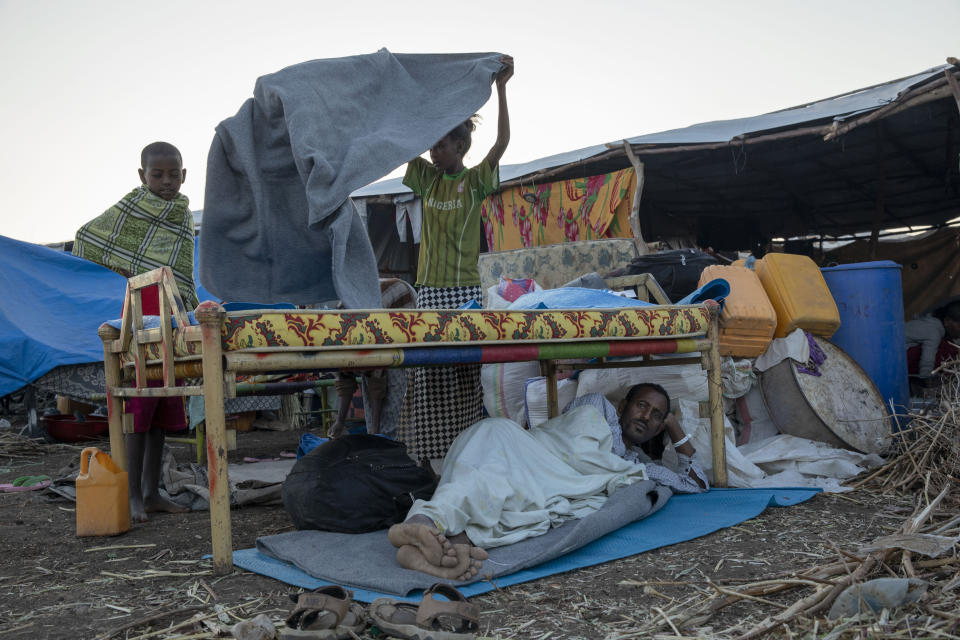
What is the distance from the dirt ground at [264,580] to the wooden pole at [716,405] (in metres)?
0.51

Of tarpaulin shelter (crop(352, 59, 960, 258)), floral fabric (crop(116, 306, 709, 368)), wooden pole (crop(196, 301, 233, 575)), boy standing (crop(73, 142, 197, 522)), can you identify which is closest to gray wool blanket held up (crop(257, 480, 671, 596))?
wooden pole (crop(196, 301, 233, 575))

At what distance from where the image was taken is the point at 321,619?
1.96 metres

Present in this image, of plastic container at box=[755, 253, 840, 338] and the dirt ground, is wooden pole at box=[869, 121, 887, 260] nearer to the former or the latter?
plastic container at box=[755, 253, 840, 338]

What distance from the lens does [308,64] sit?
11.0 ft

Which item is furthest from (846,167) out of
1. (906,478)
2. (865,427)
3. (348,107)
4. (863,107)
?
(348,107)

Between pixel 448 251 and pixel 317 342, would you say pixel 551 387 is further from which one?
pixel 317 342

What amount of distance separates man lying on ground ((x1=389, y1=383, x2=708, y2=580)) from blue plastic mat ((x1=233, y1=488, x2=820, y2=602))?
0.14 m

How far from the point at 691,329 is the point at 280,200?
218 cm

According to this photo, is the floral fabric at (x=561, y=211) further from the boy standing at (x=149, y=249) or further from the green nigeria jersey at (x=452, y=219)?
the boy standing at (x=149, y=249)

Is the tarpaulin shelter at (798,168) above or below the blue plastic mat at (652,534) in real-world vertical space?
above

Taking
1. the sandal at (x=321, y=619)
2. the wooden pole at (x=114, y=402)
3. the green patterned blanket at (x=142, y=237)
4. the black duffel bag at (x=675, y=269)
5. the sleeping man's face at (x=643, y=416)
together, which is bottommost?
the sandal at (x=321, y=619)

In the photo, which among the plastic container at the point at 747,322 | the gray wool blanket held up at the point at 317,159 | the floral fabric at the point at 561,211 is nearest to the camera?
the gray wool blanket held up at the point at 317,159

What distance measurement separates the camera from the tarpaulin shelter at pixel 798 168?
694 centimetres

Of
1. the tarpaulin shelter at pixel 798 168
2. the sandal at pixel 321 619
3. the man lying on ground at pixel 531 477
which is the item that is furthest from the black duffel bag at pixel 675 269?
the sandal at pixel 321 619
